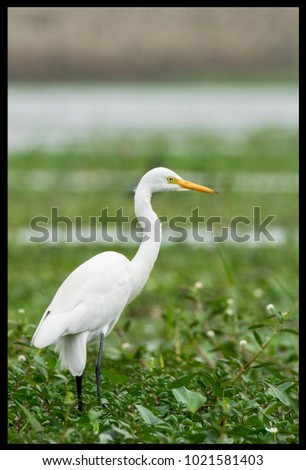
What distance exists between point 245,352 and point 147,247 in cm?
127

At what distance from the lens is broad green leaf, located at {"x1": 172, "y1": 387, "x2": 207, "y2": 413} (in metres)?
3.66

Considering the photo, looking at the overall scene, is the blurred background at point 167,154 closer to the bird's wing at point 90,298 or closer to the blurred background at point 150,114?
the blurred background at point 150,114

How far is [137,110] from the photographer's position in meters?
27.1

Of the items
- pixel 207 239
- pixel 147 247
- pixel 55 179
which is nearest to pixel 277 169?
pixel 55 179

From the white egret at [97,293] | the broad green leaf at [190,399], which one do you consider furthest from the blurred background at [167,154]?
the white egret at [97,293]

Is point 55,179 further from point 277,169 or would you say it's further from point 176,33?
point 176,33

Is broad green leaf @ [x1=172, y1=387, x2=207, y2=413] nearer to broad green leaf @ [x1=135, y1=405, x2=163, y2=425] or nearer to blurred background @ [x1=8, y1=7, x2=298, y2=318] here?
broad green leaf @ [x1=135, y1=405, x2=163, y2=425]

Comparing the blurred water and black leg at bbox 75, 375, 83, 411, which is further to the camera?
the blurred water

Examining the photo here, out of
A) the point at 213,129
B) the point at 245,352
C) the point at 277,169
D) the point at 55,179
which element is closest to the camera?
the point at 245,352

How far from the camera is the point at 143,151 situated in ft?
53.4

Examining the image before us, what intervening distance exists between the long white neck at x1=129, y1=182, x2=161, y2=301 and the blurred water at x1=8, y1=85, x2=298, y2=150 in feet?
43.3

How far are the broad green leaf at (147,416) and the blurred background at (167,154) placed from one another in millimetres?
289

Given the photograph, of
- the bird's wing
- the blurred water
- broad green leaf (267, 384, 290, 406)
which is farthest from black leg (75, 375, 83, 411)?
the blurred water

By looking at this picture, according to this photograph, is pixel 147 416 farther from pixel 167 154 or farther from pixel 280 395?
pixel 167 154
